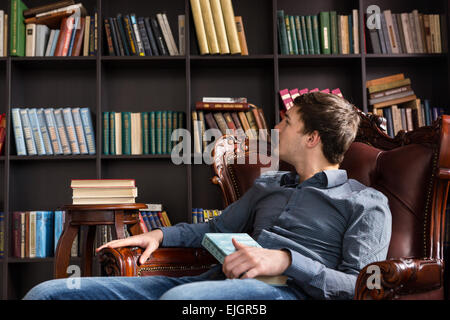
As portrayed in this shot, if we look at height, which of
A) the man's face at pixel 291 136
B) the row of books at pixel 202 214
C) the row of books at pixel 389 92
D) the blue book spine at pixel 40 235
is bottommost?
the blue book spine at pixel 40 235

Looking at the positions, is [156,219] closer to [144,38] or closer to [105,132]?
[105,132]

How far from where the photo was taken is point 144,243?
143 centimetres

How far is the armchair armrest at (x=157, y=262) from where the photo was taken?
4.31ft

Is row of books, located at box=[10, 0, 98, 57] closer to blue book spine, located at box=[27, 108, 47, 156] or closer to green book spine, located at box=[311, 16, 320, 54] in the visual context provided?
blue book spine, located at box=[27, 108, 47, 156]

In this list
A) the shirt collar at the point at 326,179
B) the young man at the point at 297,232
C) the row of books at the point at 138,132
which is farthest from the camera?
the row of books at the point at 138,132

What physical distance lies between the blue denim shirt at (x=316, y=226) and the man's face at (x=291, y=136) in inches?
4.0

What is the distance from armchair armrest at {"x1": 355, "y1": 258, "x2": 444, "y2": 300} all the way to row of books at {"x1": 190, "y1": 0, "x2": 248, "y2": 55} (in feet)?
6.50

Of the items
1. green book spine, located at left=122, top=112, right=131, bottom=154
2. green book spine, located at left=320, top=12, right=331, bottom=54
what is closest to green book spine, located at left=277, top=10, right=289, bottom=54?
green book spine, located at left=320, top=12, right=331, bottom=54

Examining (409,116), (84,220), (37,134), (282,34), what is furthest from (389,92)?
(37,134)

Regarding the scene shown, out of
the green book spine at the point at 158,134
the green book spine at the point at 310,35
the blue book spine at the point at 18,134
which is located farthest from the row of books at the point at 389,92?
the blue book spine at the point at 18,134

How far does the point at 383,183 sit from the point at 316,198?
0.90ft

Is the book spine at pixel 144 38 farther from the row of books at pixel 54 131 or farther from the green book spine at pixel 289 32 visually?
the green book spine at pixel 289 32

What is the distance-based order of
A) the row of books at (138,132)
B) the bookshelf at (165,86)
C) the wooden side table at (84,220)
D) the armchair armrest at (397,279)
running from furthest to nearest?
the bookshelf at (165,86)
the row of books at (138,132)
the wooden side table at (84,220)
the armchair armrest at (397,279)
